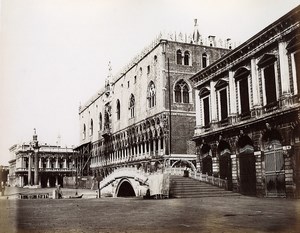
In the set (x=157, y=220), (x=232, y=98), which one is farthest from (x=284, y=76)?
(x=157, y=220)

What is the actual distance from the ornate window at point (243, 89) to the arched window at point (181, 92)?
8.98 metres

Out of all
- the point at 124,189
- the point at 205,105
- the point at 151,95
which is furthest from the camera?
the point at 151,95

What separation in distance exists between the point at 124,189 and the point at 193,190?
9.25 meters

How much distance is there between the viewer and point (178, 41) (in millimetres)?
27297

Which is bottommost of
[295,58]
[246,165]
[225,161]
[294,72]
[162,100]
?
[246,165]

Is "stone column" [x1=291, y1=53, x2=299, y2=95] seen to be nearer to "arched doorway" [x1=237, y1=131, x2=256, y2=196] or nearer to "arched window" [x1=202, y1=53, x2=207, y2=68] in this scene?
"arched doorway" [x1=237, y1=131, x2=256, y2=196]

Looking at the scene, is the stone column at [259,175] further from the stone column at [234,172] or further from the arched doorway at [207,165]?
the arched doorway at [207,165]

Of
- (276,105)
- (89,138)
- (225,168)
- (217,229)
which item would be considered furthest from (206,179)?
(89,138)

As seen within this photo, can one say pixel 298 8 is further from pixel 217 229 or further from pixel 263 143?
pixel 217 229

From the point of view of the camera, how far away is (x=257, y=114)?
1661 centimetres

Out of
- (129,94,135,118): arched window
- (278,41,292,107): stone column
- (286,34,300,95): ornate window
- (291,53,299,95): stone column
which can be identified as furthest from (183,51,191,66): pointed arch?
(291,53,299,95): stone column

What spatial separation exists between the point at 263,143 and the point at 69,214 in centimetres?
841

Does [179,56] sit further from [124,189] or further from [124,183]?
[124,189]

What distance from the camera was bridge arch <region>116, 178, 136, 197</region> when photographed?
83.1ft
